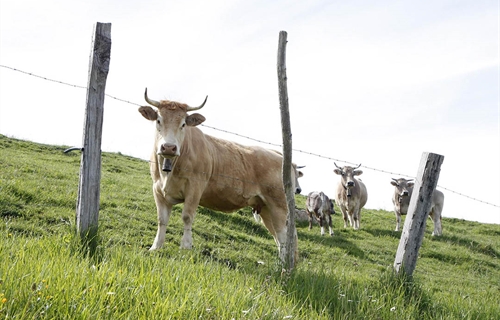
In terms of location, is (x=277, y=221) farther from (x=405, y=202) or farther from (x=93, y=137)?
(x=405, y=202)

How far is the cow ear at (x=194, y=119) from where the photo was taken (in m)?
8.84

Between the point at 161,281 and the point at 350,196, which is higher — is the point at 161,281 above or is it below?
below

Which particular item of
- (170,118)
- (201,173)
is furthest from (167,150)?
(201,173)

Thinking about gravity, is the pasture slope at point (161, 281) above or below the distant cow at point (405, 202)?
below

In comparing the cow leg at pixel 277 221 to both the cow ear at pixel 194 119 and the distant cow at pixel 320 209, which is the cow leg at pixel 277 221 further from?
the distant cow at pixel 320 209

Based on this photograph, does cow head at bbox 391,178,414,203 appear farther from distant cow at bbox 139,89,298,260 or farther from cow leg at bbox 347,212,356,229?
distant cow at bbox 139,89,298,260

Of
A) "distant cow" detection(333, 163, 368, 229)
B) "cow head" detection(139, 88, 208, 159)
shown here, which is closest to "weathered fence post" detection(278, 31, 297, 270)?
"cow head" detection(139, 88, 208, 159)

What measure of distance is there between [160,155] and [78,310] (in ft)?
16.0

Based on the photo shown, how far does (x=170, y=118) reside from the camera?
28.0 feet

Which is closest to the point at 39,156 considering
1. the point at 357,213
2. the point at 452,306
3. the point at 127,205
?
the point at 127,205

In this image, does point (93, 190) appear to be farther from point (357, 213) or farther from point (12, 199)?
point (357, 213)

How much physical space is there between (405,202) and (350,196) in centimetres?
296

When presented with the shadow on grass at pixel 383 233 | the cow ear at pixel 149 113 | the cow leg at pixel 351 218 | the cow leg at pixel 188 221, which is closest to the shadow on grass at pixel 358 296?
the cow leg at pixel 188 221

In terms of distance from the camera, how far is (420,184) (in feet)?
22.7
